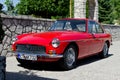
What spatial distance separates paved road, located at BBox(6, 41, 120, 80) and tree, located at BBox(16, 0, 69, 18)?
2326 cm

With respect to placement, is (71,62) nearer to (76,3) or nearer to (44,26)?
(44,26)

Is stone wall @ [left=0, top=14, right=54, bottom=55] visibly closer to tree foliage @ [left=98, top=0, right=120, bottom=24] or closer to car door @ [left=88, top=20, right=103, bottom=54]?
Answer: car door @ [left=88, top=20, right=103, bottom=54]

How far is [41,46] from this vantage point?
8.56 metres

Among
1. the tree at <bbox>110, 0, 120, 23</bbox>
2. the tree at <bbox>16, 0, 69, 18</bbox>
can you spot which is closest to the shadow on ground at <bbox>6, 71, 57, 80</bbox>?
the tree at <bbox>16, 0, 69, 18</bbox>

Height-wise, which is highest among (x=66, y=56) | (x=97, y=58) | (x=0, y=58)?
(x=0, y=58)

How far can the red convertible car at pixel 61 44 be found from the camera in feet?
28.0

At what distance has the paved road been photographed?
7847mm

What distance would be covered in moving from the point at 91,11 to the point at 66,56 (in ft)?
46.0

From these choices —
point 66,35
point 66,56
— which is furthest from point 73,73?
point 66,35

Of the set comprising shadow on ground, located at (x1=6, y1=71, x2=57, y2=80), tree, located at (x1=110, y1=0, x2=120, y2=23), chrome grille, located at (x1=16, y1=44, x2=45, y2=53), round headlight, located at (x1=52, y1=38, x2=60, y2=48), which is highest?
round headlight, located at (x1=52, y1=38, x2=60, y2=48)

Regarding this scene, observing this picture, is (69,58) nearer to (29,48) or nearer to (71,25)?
(29,48)

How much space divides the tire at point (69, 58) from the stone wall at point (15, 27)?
9.46 ft

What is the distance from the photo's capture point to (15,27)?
463 inches

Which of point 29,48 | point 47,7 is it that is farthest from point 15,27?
point 47,7
